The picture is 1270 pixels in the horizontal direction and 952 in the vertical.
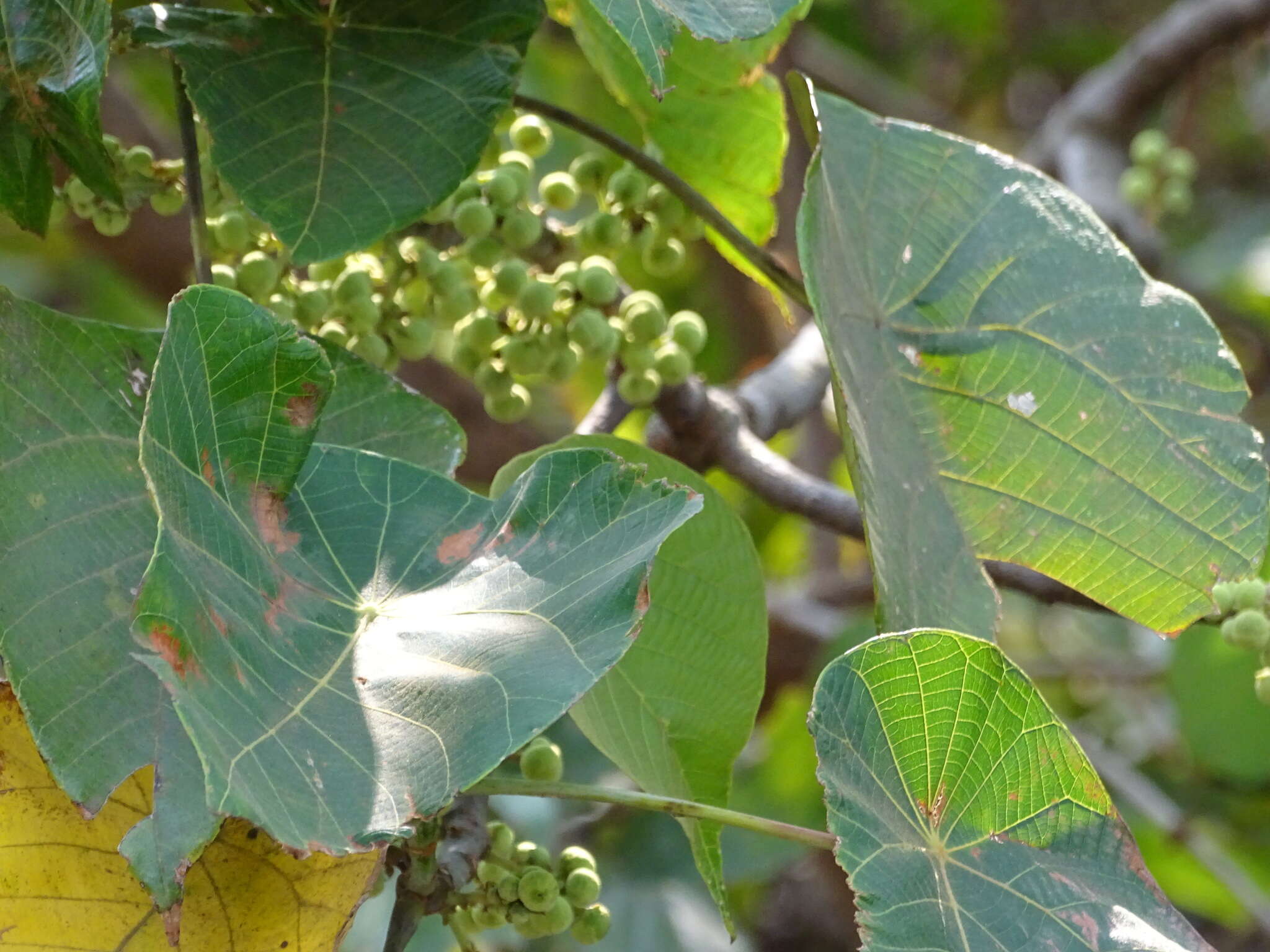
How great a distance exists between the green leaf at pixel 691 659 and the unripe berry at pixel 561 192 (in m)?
0.24

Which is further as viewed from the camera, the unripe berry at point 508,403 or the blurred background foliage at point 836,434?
the blurred background foliage at point 836,434

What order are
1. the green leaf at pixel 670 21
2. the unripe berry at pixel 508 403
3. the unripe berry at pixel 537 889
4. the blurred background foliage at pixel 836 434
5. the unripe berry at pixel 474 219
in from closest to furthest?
the green leaf at pixel 670 21 → the unripe berry at pixel 537 889 → the unripe berry at pixel 474 219 → the unripe berry at pixel 508 403 → the blurred background foliage at pixel 836 434

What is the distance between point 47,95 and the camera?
59 centimetres

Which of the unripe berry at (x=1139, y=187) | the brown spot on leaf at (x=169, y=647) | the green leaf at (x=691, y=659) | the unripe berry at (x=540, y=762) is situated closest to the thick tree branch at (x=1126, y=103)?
the unripe berry at (x=1139, y=187)

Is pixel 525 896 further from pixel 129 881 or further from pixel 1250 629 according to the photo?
pixel 1250 629

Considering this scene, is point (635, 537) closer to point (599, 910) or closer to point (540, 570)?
point (540, 570)

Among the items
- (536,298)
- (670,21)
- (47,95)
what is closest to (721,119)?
(536,298)

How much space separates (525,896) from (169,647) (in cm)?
28

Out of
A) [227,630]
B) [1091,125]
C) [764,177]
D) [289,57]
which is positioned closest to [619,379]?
[764,177]

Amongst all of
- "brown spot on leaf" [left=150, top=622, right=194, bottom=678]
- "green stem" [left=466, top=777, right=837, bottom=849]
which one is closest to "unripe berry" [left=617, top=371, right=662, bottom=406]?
"green stem" [left=466, top=777, right=837, bottom=849]

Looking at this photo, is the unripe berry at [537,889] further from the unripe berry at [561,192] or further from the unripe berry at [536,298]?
the unripe berry at [561,192]

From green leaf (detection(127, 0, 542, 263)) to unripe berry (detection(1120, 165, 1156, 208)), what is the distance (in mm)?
1166

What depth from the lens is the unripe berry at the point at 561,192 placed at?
87 centimetres

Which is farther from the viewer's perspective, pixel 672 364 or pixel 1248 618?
pixel 672 364
